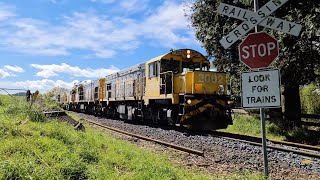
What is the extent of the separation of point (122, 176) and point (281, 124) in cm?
1104

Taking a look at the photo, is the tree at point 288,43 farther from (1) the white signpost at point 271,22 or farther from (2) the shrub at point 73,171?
(2) the shrub at point 73,171

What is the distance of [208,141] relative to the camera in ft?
36.2

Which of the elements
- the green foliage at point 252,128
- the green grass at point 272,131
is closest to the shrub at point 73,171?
the green grass at point 272,131

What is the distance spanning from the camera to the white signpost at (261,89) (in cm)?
502

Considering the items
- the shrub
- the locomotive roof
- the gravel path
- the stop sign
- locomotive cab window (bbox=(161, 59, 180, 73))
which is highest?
the locomotive roof

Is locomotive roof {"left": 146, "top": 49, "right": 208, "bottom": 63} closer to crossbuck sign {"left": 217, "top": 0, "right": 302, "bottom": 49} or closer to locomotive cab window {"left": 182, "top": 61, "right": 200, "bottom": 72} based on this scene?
locomotive cab window {"left": 182, "top": 61, "right": 200, "bottom": 72}

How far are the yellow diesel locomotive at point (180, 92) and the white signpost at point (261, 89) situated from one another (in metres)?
8.07

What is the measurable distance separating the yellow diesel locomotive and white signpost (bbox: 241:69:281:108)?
807 cm

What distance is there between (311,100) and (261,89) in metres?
17.0

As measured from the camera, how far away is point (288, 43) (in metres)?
12.8

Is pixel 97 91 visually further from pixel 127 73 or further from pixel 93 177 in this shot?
pixel 93 177

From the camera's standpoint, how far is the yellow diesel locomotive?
13.7 m

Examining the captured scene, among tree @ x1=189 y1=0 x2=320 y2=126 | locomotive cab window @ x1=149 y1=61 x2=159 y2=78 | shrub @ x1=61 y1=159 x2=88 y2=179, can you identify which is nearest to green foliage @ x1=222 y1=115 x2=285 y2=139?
tree @ x1=189 y1=0 x2=320 y2=126

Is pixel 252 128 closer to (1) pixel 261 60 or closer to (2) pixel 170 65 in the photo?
(2) pixel 170 65
